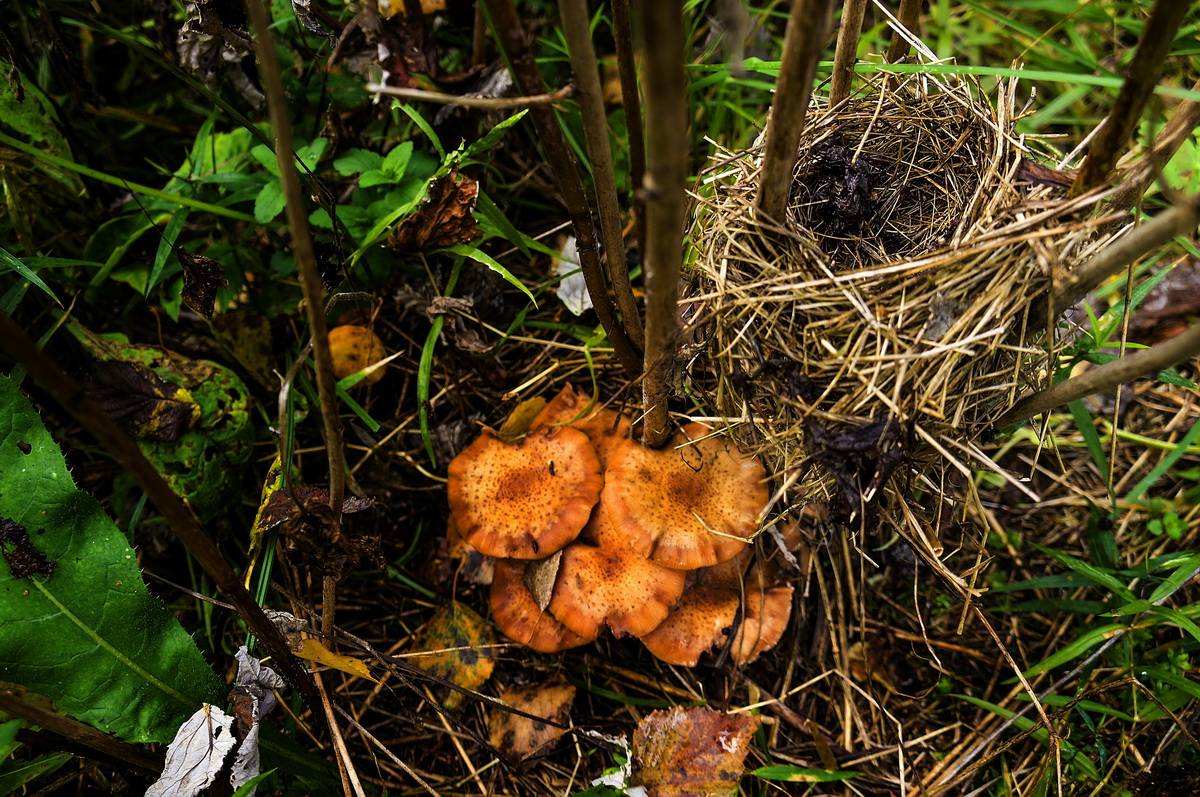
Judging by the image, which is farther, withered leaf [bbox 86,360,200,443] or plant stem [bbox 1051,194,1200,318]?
withered leaf [bbox 86,360,200,443]

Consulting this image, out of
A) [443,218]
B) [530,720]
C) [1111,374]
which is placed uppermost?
[443,218]

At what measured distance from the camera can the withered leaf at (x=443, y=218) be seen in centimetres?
173

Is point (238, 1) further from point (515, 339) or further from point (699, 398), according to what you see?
point (699, 398)

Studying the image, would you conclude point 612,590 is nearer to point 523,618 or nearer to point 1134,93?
point 523,618

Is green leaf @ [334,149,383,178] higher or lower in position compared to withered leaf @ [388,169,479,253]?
higher

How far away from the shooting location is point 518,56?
128cm

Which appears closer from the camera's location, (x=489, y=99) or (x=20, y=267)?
(x=489, y=99)

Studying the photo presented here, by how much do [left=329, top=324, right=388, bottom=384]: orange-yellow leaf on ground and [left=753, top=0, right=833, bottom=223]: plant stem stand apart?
1217 mm

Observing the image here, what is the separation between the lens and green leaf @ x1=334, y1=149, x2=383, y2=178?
6.25ft

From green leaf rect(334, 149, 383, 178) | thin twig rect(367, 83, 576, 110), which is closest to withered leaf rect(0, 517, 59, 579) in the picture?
green leaf rect(334, 149, 383, 178)

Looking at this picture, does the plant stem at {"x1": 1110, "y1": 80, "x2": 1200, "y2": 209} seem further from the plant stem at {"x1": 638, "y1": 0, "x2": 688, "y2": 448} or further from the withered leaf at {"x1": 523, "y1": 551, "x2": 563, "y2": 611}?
the withered leaf at {"x1": 523, "y1": 551, "x2": 563, "y2": 611}

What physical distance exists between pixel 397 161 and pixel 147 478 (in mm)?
1078

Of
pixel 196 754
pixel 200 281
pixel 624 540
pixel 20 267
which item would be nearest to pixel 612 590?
pixel 624 540

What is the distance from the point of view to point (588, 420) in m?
2.11
